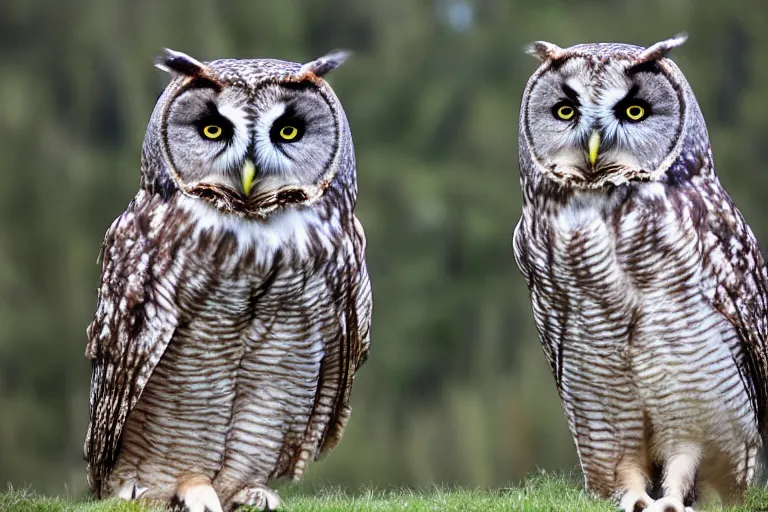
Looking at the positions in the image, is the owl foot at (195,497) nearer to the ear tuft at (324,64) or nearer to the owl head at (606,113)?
the ear tuft at (324,64)

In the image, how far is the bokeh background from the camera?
506cm

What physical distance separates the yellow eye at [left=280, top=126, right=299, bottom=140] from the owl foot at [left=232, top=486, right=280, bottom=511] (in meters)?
0.91

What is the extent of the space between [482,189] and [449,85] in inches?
28.0

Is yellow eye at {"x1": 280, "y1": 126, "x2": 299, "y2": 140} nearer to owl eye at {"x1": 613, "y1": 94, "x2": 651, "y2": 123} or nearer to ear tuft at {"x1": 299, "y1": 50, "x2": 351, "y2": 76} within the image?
ear tuft at {"x1": 299, "y1": 50, "x2": 351, "y2": 76}

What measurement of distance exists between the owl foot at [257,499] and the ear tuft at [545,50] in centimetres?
133

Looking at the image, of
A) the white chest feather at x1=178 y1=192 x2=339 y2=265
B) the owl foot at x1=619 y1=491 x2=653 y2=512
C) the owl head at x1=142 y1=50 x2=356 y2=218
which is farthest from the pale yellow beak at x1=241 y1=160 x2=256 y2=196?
the owl foot at x1=619 y1=491 x2=653 y2=512

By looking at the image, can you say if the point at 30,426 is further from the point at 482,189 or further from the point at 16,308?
the point at 482,189

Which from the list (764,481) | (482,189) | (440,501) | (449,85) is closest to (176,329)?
(440,501)

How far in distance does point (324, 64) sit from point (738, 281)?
1.23 m

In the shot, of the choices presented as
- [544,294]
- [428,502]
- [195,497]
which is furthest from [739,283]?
[195,497]

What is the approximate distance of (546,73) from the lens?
271 centimetres

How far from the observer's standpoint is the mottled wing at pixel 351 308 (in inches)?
103

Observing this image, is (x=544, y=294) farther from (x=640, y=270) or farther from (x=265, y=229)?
(x=265, y=229)

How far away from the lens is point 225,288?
2.49m
